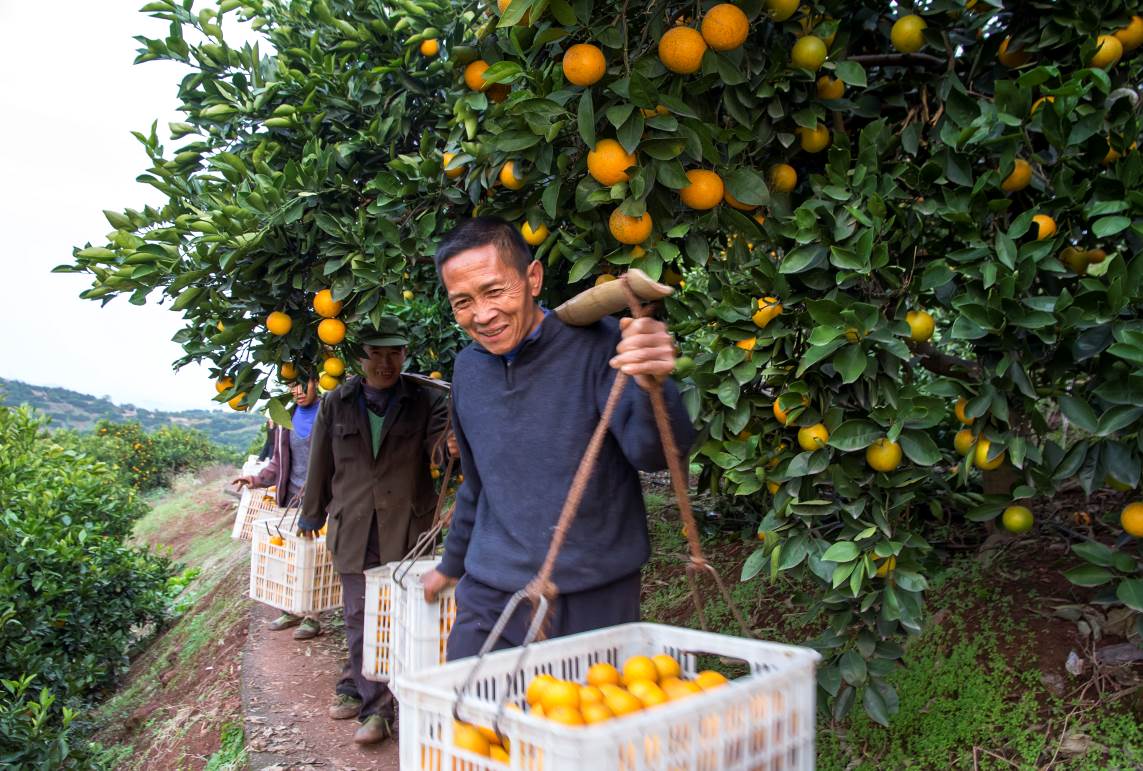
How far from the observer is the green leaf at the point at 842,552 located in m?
2.03

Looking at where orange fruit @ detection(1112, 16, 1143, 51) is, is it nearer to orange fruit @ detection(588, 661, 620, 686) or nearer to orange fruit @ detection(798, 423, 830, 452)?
orange fruit @ detection(798, 423, 830, 452)

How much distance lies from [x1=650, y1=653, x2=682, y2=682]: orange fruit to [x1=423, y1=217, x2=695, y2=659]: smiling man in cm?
29

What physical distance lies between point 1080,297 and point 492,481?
4.58ft

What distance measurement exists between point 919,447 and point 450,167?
1.63 metres

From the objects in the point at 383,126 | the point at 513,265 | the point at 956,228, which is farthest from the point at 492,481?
the point at 383,126

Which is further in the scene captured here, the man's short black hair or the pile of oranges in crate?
the man's short black hair

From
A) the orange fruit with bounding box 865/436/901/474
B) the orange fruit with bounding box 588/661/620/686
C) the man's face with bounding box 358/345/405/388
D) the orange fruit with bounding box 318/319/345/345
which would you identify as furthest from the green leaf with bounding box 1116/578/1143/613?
the man's face with bounding box 358/345/405/388

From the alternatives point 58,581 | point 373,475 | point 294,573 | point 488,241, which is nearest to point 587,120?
point 488,241

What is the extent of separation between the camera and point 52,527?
18.5 feet

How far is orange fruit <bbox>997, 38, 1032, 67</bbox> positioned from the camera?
98.9 inches

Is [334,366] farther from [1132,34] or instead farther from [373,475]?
[1132,34]

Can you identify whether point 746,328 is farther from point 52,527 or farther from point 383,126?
point 52,527

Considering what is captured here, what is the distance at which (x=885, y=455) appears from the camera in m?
2.10

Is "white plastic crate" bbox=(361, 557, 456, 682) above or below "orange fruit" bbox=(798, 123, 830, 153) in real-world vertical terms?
below
